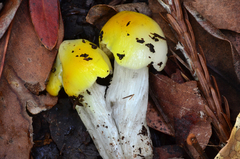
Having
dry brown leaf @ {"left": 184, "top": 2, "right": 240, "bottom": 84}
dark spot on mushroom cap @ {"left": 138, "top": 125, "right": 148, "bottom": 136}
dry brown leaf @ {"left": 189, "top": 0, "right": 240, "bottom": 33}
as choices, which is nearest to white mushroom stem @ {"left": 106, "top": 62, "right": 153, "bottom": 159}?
dark spot on mushroom cap @ {"left": 138, "top": 125, "right": 148, "bottom": 136}

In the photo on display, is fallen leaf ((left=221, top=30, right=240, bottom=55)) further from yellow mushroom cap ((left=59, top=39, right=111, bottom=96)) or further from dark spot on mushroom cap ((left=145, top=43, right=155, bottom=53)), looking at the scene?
yellow mushroom cap ((left=59, top=39, right=111, bottom=96))

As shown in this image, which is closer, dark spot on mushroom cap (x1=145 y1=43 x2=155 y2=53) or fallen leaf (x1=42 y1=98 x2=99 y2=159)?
dark spot on mushroom cap (x1=145 y1=43 x2=155 y2=53)

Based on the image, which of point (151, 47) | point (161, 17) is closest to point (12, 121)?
point (151, 47)

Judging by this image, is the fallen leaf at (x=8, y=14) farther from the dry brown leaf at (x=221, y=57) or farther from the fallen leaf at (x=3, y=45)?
the dry brown leaf at (x=221, y=57)

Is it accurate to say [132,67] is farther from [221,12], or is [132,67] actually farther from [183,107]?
[221,12]

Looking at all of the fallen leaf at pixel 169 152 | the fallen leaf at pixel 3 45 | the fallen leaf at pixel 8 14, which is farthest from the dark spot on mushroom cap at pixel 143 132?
the fallen leaf at pixel 8 14

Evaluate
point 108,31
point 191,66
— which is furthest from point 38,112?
point 191,66
